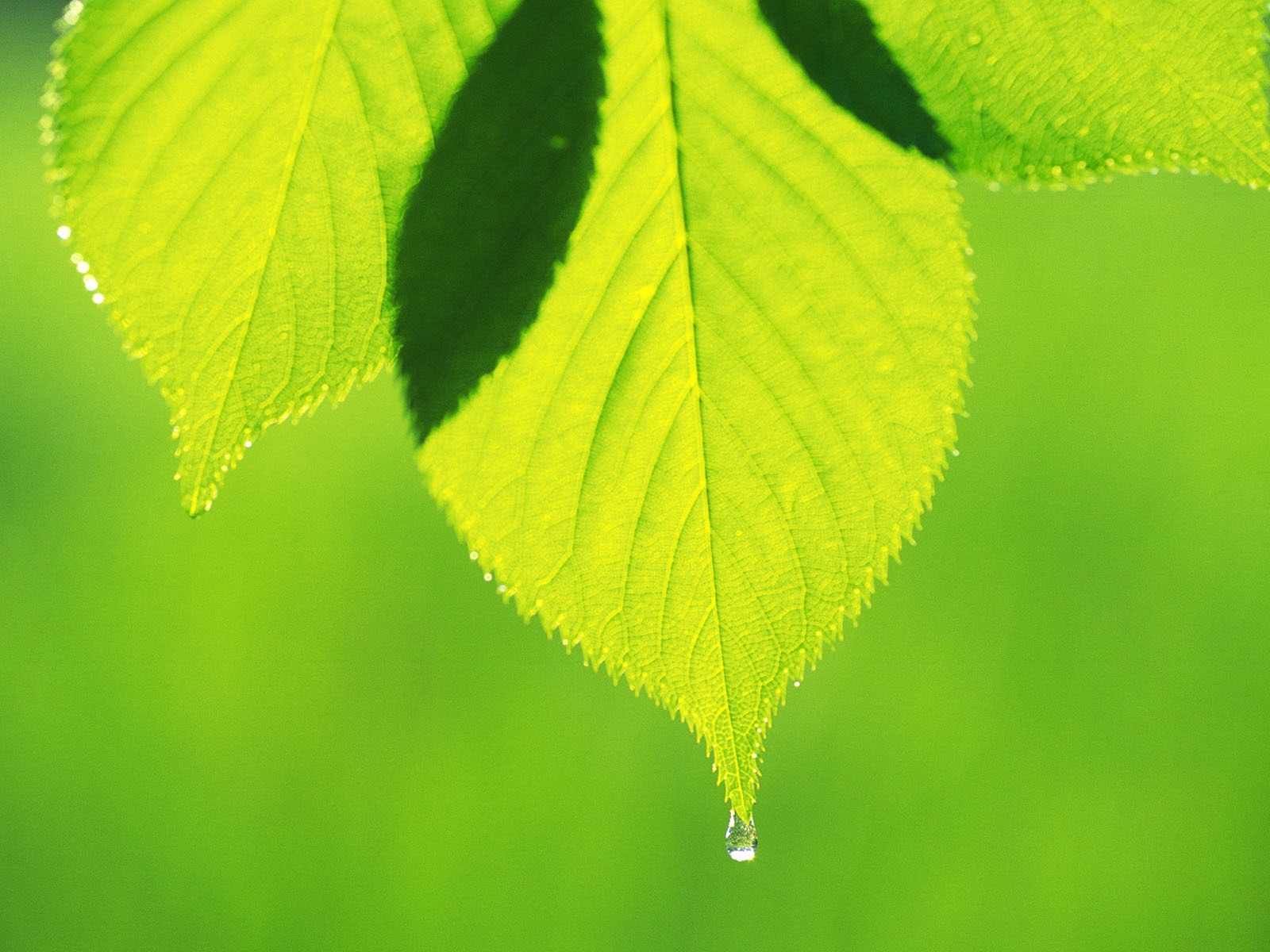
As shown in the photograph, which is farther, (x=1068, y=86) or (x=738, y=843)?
(x=738, y=843)

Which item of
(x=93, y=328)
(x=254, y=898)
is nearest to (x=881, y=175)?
(x=254, y=898)

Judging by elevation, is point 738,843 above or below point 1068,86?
below

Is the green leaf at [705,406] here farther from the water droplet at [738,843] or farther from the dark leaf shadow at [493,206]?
the water droplet at [738,843]

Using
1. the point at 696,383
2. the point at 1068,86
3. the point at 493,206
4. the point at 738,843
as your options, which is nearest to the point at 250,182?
the point at 493,206

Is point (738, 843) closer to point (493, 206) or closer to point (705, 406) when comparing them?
point (705, 406)

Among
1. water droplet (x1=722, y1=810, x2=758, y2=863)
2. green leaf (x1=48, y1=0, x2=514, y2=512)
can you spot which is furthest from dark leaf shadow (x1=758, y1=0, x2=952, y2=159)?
water droplet (x1=722, y1=810, x2=758, y2=863)

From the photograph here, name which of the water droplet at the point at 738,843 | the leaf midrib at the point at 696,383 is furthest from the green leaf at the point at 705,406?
the water droplet at the point at 738,843
